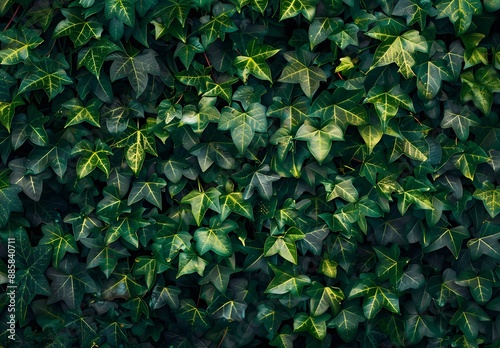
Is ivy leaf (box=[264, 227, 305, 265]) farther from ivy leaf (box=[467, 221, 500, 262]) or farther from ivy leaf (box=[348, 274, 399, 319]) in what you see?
ivy leaf (box=[467, 221, 500, 262])

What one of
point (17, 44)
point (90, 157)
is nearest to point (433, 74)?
point (90, 157)

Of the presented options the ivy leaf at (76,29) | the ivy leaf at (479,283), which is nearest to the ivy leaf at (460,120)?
the ivy leaf at (479,283)

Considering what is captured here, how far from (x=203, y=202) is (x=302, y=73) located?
565mm

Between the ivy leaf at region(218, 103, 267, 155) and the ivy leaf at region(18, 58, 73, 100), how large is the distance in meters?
0.53

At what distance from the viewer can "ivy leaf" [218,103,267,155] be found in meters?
2.29

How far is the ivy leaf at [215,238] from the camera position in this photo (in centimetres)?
238

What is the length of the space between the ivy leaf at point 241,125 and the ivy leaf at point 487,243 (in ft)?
2.91

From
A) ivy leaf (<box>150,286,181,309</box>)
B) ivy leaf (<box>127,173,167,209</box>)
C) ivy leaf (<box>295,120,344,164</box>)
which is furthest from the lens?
ivy leaf (<box>150,286,181,309</box>)

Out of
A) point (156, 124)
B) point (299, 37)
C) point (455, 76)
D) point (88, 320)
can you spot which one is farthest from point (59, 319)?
point (455, 76)

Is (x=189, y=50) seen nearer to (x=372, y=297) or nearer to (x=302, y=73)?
(x=302, y=73)

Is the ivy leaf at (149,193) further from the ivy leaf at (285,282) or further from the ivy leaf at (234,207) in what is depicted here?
the ivy leaf at (285,282)

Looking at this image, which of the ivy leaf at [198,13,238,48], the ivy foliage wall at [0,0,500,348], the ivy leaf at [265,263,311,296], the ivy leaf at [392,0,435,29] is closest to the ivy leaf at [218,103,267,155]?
the ivy foliage wall at [0,0,500,348]

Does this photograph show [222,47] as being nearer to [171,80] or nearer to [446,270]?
[171,80]

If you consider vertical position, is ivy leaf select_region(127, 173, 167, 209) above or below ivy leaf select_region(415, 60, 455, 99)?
below
